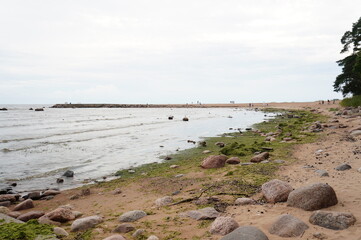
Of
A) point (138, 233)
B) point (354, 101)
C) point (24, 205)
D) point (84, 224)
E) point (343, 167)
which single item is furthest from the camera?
point (354, 101)

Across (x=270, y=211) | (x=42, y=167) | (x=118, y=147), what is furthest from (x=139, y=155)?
(x=270, y=211)

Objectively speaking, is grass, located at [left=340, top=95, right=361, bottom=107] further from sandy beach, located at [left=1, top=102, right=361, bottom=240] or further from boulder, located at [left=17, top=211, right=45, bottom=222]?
boulder, located at [left=17, top=211, right=45, bottom=222]

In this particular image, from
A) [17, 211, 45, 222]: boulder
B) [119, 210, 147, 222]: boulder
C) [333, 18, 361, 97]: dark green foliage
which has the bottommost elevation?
[17, 211, 45, 222]: boulder

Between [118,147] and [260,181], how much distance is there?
14751 millimetres

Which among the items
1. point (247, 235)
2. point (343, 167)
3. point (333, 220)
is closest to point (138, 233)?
point (247, 235)

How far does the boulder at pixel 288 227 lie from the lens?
5.23 metres

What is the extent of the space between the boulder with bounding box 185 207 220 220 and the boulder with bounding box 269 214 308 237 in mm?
1572

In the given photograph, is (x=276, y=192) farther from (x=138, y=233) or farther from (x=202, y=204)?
(x=138, y=233)

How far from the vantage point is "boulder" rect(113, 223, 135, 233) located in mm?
6435

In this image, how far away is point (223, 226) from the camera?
572cm

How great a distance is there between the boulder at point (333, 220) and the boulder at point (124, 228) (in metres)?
4.22

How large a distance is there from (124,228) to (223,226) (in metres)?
2.49

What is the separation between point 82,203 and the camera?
957cm

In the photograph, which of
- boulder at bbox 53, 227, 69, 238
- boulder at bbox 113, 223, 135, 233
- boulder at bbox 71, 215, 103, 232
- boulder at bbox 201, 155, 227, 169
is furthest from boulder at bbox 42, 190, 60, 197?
boulder at bbox 201, 155, 227, 169
